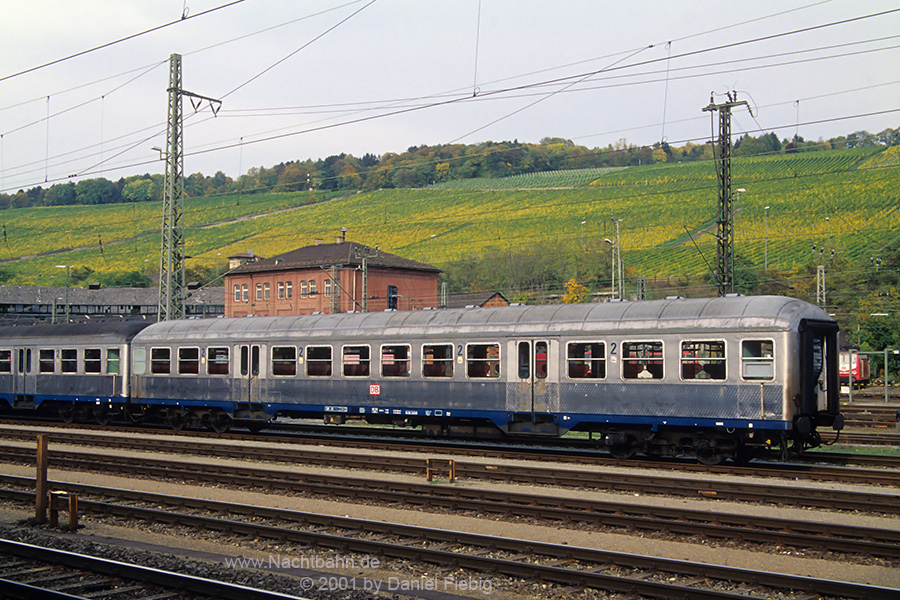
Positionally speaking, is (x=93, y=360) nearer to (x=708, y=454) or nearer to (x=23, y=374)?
(x=23, y=374)

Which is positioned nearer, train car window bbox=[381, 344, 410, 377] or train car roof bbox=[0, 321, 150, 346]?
train car window bbox=[381, 344, 410, 377]

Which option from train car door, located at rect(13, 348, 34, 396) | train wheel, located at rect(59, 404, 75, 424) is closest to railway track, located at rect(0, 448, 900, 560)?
train wheel, located at rect(59, 404, 75, 424)

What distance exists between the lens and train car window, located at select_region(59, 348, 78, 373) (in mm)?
28594

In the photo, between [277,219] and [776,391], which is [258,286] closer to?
[277,219]

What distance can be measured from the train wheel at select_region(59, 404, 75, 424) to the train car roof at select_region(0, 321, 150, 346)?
246 cm

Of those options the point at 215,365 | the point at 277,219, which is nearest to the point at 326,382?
the point at 215,365

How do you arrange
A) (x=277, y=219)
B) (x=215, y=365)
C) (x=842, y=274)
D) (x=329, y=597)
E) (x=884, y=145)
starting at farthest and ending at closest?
(x=277, y=219)
(x=884, y=145)
(x=842, y=274)
(x=215, y=365)
(x=329, y=597)

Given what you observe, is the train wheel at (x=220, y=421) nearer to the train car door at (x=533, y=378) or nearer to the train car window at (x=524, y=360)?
the train car door at (x=533, y=378)

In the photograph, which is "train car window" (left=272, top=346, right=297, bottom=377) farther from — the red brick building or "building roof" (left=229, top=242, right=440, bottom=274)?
"building roof" (left=229, top=242, right=440, bottom=274)

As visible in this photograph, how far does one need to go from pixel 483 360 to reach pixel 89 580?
38.5 ft

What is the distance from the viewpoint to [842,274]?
6744cm

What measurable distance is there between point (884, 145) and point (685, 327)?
109 meters

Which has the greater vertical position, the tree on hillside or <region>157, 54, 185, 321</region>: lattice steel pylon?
the tree on hillside

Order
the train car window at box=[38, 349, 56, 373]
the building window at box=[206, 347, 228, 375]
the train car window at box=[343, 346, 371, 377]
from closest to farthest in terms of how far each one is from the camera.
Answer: the train car window at box=[343, 346, 371, 377]
the building window at box=[206, 347, 228, 375]
the train car window at box=[38, 349, 56, 373]
